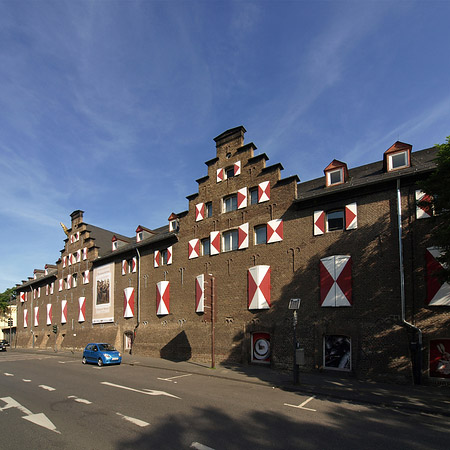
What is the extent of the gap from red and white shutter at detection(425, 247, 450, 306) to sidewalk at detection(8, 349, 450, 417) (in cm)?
337

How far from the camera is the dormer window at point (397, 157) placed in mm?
16234

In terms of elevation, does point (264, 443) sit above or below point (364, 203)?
below

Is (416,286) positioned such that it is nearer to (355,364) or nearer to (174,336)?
(355,364)

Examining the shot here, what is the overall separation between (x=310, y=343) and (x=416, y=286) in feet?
19.0

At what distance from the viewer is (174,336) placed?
23766 mm

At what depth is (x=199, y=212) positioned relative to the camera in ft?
77.8

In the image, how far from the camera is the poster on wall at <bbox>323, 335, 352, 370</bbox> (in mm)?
15945

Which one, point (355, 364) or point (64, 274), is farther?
point (64, 274)

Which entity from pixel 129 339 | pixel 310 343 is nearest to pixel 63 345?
pixel 129 339

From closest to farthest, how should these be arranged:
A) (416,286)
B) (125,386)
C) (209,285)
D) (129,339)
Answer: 1. (125,386)
2. (416,286)
3. (209,285)
4. (129,339)

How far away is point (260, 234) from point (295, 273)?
11.2 feet

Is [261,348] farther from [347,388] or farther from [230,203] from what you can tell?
[230,203]


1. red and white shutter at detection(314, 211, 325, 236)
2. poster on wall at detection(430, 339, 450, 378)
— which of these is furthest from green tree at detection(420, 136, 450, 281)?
red and white shutter at detection(314, 211, 325, 236)

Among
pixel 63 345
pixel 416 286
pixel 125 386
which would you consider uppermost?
pixel 416 286
